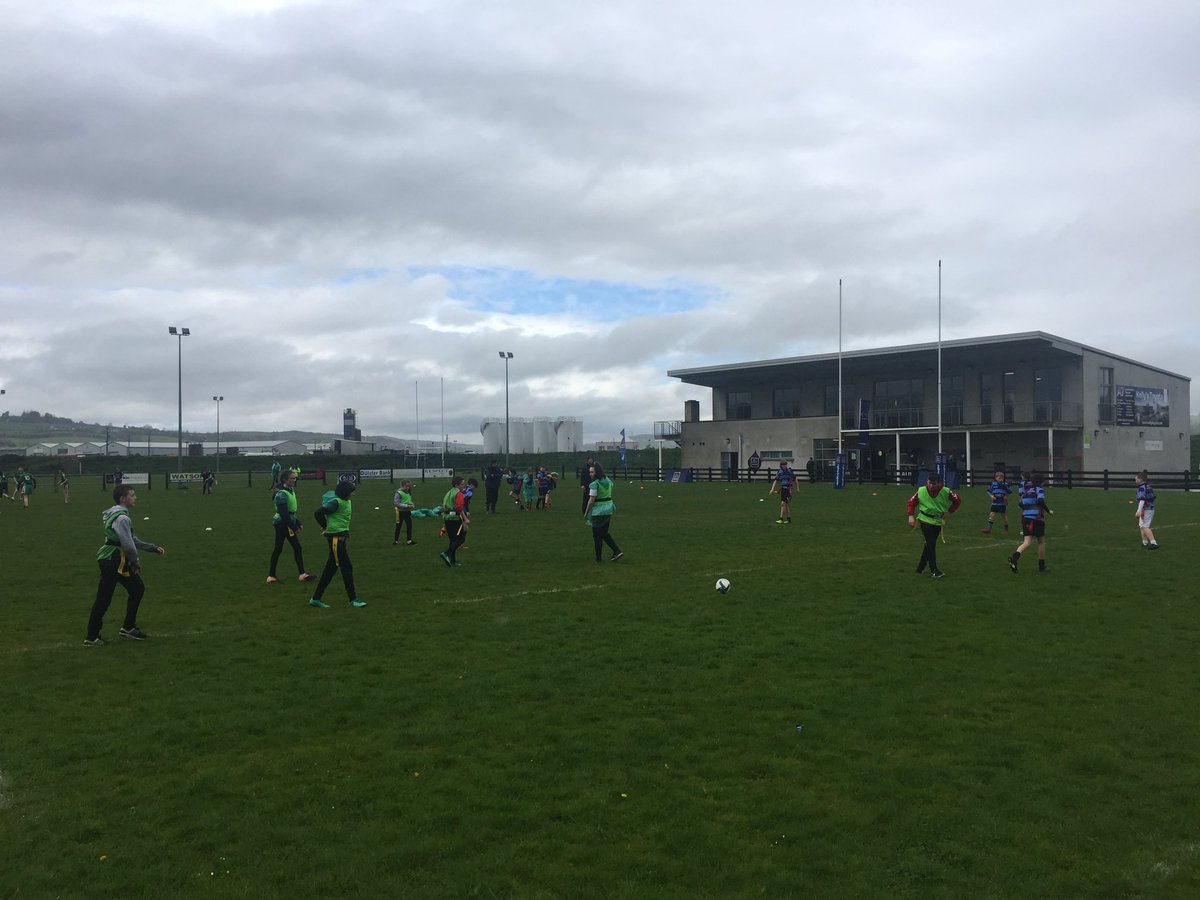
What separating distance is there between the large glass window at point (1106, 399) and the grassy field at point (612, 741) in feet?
144

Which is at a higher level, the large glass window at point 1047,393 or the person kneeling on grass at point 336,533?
the large glass window at point 1047,393

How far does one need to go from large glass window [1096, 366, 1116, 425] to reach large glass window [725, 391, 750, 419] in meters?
24.4

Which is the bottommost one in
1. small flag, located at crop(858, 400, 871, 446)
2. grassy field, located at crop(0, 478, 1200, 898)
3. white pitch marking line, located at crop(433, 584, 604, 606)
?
grassy field, located at crop(0, 478, 1200, 898)

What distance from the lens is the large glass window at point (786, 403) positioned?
64.4m

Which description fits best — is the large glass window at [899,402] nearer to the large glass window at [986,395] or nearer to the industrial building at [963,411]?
the industrial building at [963,411]

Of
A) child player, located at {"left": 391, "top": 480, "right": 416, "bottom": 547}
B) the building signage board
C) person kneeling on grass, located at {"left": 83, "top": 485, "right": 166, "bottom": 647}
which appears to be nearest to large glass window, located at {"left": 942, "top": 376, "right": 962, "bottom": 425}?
the building signage board

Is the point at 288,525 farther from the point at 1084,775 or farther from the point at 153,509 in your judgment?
the point at 153,509

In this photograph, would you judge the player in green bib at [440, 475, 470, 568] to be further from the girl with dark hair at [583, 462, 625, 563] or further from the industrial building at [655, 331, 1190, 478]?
the industrial building at [655, 331, 1190, 478]

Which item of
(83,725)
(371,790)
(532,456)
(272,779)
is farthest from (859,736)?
(532,456)

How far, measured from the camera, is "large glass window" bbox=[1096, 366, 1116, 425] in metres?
51.8

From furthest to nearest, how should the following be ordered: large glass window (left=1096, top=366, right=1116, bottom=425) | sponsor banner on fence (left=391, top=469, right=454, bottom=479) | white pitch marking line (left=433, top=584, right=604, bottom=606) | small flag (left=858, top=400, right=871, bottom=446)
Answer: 1. sponsor banner on fence (left=391, top=469, right=454, bottom=479)
2. small flag (left=858, top=400, right=871, bottom=446)
3. large glass window (left=1096, top=366, right=1116, bottom=425)
4. white pitch marking line (left=433, top=584, right=604, bottom=606)

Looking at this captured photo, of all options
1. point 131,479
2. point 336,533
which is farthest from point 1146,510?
point 131,479

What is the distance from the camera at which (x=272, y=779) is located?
582cm

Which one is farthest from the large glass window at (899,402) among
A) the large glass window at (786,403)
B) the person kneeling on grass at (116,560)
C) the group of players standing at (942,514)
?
the person kneeling on grass at (116,560)
